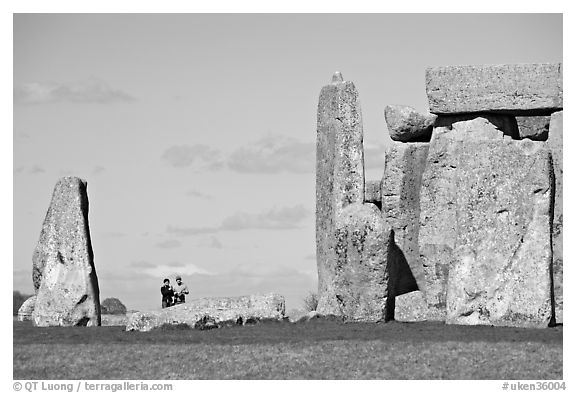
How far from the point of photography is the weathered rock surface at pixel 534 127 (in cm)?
3203

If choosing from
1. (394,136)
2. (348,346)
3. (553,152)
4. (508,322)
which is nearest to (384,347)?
(348,346)

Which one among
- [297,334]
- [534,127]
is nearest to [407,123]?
[534,127]

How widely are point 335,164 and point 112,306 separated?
337 inches

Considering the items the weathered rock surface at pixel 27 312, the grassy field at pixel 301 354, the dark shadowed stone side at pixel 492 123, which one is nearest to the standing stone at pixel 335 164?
the dark shadowed stone side at pixel 492 123

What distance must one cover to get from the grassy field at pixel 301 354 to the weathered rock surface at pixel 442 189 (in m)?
4.32

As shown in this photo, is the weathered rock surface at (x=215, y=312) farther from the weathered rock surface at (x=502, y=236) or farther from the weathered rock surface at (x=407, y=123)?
the weathered rock surface at (x=407, y=123)

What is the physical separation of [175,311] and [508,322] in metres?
5.73

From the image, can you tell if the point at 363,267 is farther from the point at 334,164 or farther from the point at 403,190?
the point at 403,190

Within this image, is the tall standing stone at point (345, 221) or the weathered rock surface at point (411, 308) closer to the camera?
the tall standing stone at point (345, 221)

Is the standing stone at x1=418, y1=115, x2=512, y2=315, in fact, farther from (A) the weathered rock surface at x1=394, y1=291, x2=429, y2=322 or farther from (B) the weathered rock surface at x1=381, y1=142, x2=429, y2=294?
(A) the weathered rock surface at x1=394, y1=291, x2=429, y2=322

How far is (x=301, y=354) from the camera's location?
24219 mm

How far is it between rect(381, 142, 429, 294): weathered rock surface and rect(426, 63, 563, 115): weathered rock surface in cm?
129
